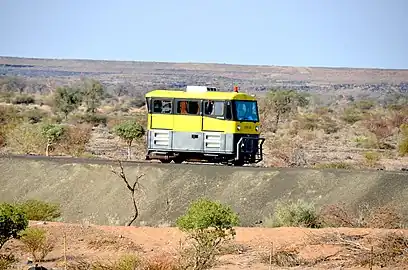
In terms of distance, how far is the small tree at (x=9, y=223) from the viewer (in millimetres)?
23391

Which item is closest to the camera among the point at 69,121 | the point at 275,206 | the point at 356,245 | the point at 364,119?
the point at 356,245

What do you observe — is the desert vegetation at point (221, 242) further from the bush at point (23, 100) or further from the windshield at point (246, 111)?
the bush at point (23, 100)

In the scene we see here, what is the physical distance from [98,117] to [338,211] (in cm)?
5671

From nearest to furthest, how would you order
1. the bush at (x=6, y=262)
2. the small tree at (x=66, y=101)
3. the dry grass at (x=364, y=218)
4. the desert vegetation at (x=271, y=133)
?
the bush at (x=6, y=262)
the dry grass at (x=364, y=218)
the desert vegetation at (x=271, y=133)
the small tree at (x=66, y=101)

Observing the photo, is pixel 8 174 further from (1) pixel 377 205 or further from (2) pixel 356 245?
(2) pixel 356 245

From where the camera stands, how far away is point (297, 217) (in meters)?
29.3

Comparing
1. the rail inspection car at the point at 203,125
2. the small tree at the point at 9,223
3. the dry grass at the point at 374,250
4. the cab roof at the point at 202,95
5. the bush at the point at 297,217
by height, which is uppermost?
the cab roof at the point at 202,95

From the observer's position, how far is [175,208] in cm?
3353

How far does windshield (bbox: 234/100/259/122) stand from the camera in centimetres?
3766

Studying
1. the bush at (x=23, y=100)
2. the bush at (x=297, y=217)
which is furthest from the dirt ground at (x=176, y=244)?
the bush at (x=23, y=100)

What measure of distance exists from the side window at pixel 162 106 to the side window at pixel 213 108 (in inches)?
65.6

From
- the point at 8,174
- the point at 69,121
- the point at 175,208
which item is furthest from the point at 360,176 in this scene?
the point at 69,121

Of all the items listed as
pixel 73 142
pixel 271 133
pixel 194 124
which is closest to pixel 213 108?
pixel 194 124

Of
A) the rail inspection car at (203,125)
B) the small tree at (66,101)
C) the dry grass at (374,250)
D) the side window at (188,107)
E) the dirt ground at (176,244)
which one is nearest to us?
the dry grass at (374,250)
